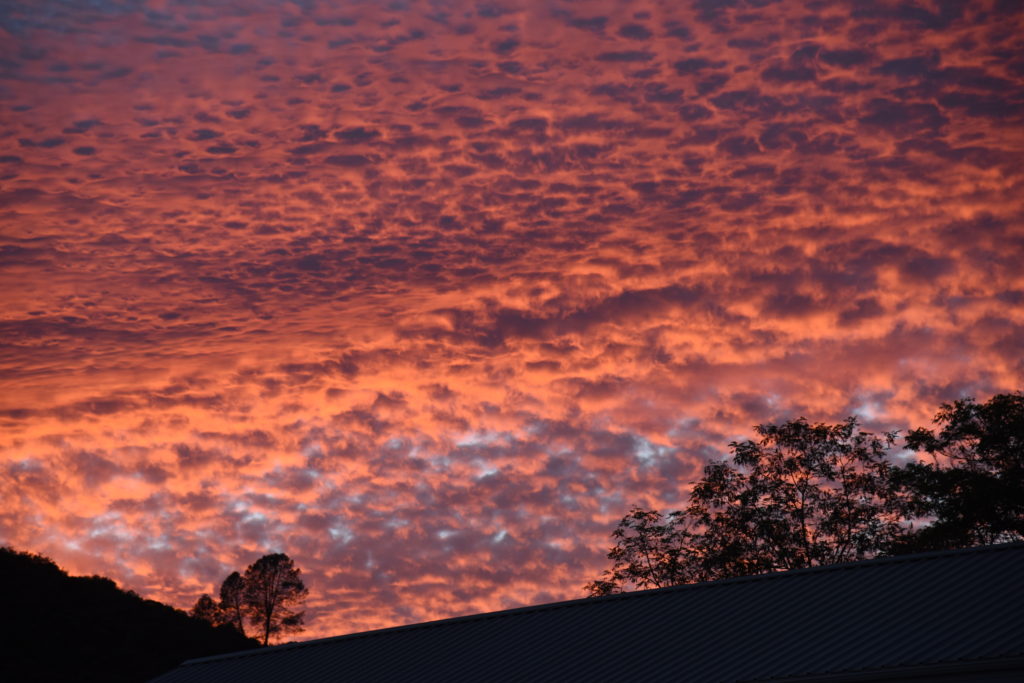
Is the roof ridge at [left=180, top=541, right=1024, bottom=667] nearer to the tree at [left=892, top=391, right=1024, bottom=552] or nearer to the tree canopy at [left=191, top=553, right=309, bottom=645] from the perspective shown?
the tree at [left=892, top=391, right=1024, bottom=552]


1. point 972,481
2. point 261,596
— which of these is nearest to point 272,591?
point 261,596

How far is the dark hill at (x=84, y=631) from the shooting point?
189 feet

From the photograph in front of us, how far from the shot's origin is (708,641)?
2200 centimetres

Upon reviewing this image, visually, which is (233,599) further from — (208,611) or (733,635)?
(733,635)

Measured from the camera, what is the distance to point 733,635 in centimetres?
2188

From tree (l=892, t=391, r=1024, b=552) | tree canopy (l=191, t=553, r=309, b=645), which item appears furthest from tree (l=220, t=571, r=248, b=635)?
tree (l=892, t=391, r=1024, b=552)

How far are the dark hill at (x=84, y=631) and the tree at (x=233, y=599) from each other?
19.3 metres

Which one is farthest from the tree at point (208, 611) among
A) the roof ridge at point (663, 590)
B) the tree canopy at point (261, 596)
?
the roof ridge at point (663, 590)

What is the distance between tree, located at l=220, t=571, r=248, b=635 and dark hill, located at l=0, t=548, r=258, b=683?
1932 cm

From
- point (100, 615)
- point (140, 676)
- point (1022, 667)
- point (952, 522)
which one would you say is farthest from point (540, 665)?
point (100, 615)

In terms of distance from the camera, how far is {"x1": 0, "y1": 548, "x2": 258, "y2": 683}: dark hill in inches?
2267

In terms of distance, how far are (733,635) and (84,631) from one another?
51756 mm

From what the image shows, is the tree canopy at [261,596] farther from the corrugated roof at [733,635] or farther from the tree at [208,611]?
the corrugated roof at [733,635]

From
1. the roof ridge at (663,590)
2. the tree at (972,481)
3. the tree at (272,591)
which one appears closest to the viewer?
the roof ridge at (663,590)
